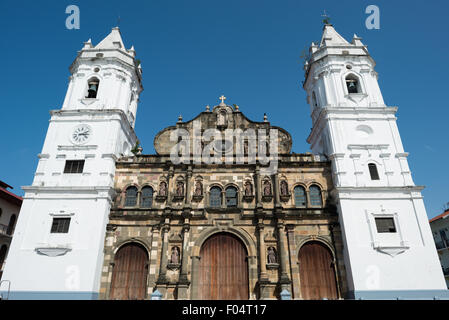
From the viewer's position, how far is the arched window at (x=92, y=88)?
24.7m

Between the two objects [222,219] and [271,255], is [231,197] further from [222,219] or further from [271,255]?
[271,255]

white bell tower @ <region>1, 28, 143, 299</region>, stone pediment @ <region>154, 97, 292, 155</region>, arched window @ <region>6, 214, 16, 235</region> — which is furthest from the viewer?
arched window @ <region>6, 214, 16, 235</region>

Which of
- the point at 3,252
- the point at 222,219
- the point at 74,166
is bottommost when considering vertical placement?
the point at 3,252

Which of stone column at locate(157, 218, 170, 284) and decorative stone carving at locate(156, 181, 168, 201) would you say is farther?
decorative stone carving at locate(156, 181, 168, 201)

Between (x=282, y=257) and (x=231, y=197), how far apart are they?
5.29m

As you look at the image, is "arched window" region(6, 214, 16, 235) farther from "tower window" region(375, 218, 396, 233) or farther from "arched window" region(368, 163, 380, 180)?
"arched window" region(368, 163, 380, 180)

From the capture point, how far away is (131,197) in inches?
845

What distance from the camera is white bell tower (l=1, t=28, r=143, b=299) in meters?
18.1

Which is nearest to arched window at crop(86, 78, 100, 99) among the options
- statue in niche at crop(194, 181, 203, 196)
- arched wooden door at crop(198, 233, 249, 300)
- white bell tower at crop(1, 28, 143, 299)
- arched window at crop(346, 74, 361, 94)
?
white bell tower at crop(1, 28, 143, 299)

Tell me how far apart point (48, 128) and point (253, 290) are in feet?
61.3

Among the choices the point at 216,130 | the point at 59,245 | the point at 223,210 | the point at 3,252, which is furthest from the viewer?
the point at 3,252

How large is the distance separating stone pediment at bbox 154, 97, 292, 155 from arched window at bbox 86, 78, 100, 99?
6540 mm

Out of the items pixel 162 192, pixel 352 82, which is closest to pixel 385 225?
pixel 352 82

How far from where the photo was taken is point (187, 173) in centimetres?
2164
